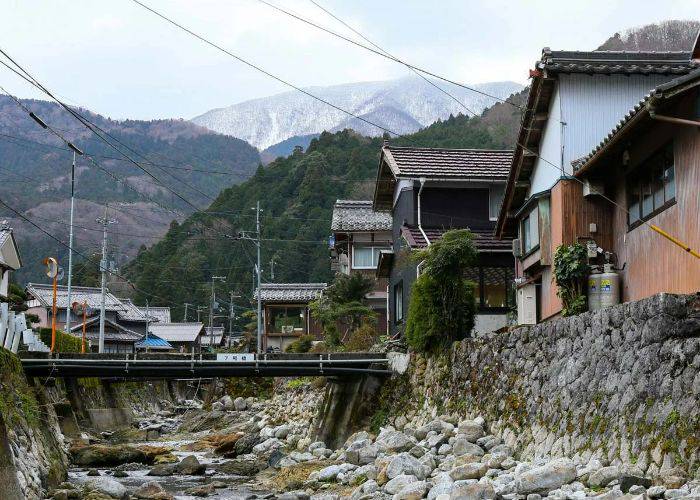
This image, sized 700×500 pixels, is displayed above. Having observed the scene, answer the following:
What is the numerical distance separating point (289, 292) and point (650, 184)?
155ft

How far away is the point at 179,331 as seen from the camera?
299 ft

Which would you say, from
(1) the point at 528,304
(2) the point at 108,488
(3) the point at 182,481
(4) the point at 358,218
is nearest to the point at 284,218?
(4) the point at 358,218

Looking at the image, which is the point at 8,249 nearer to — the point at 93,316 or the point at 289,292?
the point at 289,292

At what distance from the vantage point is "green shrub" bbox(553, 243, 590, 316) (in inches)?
824

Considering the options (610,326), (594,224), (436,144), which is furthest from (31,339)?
(436,144)

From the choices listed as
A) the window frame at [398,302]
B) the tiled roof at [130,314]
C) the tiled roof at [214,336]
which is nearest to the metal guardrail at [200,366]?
the window frame at [398,302]

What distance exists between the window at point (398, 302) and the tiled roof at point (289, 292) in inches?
993

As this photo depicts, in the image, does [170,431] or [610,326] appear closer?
[610,326]

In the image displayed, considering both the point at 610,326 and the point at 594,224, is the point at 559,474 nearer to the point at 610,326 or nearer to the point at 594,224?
the point at 610,326

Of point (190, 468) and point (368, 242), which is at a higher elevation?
point (368, 242)

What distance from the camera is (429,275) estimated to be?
27.5 metres

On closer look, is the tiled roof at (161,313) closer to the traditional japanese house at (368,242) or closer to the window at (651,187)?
the traditional japanese house at (368,242)

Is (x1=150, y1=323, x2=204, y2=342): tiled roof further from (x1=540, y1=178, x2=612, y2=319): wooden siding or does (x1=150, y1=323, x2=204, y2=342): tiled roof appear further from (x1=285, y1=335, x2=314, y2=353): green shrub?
(x1=540, y1=178, x2=612, y2=319): wooden siding

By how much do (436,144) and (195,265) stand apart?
2945 cm
